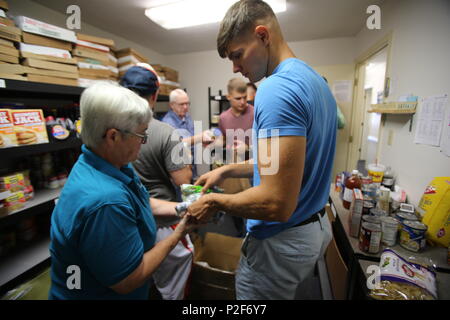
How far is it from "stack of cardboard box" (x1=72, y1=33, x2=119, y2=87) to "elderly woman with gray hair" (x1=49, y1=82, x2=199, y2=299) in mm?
1317

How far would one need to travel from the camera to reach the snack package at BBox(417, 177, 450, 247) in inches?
37.6

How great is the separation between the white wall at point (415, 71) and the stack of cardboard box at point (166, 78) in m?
Result: 2.61

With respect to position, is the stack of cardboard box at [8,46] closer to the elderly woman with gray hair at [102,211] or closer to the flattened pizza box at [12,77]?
the flattened pizza box at [12,77]

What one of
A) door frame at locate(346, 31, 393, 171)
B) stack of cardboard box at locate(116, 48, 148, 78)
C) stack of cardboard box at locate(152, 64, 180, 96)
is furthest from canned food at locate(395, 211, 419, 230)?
stack of cardboard box at locate(152, 64, 180, 96)

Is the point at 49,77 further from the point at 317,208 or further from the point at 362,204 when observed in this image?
the point at 362,204

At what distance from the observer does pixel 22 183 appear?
4.17ft

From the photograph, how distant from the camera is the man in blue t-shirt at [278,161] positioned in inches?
23.8

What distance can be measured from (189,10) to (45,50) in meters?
1.22

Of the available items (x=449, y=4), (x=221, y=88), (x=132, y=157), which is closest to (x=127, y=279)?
(x=132, y=157)

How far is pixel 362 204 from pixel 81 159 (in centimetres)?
131

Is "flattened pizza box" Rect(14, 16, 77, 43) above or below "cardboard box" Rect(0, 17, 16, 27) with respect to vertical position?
above

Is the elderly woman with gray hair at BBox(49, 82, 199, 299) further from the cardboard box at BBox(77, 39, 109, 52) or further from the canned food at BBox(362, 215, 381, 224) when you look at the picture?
A: the cardboard box at BBox(77, 39, 109, 52)

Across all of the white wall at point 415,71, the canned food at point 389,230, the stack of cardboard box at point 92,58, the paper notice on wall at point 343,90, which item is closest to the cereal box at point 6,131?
the stack of cardboard box at point 92,58

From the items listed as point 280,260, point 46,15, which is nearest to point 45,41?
point 46,15
